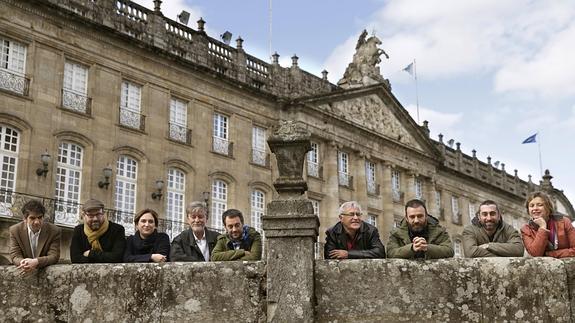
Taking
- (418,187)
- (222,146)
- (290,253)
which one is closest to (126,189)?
(222,146)

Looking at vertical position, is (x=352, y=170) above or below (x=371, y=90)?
below

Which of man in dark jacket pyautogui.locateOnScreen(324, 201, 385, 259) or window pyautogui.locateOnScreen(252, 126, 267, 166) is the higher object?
window pyautogui.locateOnScreen(252, 126, 267, 166)

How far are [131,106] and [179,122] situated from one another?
202cm

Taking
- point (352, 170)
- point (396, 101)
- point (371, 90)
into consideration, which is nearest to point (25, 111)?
point (352, 170)

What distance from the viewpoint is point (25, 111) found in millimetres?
19516

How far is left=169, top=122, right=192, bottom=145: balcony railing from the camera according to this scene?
23.7m

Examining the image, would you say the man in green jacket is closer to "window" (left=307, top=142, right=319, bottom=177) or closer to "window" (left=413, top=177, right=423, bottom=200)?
"window" (left=307, top=142, right=319, bottom=177)

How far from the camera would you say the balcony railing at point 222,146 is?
81.8ft

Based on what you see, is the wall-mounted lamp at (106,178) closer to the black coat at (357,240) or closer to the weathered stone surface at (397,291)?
the black coat at (357,240)

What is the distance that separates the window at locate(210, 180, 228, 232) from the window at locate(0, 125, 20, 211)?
7.46 m

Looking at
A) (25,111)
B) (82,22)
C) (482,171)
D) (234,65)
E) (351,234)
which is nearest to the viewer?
(351,234)

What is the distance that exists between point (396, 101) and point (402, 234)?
28.2m

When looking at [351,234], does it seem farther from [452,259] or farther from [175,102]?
[175,102]

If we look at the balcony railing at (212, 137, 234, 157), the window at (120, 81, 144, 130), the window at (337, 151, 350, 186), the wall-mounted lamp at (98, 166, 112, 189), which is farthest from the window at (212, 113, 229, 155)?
the window at (337, 151, 350, 186)
